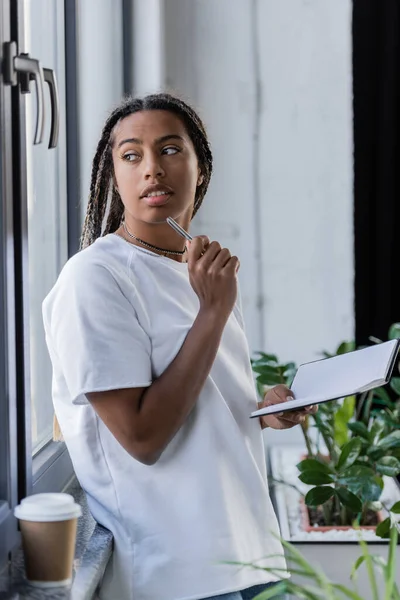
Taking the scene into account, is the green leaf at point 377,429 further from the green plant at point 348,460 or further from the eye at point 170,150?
the eye at point 170,150

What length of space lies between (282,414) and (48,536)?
517 mm

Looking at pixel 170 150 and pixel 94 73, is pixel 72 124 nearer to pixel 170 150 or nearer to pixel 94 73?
pixel 94 73

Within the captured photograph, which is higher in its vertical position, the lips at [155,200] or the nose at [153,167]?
the nose at [153,167]

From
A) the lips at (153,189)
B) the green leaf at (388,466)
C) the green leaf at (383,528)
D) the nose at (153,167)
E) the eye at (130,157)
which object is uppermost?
the eye at (130,157)

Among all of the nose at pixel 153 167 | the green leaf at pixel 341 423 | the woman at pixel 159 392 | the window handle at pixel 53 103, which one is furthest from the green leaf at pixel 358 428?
the window handle at pixel 53 103

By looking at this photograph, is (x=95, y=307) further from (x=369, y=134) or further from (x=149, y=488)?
(x=369, y=134)

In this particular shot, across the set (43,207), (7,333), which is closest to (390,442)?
(43,207)

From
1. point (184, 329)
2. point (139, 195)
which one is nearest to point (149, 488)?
point (184, 329)

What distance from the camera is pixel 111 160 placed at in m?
1.47

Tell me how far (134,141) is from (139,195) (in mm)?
85

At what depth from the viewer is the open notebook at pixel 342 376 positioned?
123cm

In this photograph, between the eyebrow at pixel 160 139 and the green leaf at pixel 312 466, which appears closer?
the eyebrow at pixel 160 139

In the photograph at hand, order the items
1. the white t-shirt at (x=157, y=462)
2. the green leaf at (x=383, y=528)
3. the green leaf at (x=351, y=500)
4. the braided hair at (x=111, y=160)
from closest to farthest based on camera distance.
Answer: the white t-shirt at (x=157, y=462) → the braided hair at (x=111, y=160) → the green leaf at (x=383, y=528) → the green leaf at (x=351, y=500)

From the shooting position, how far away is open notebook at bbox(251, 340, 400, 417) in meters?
1.23
